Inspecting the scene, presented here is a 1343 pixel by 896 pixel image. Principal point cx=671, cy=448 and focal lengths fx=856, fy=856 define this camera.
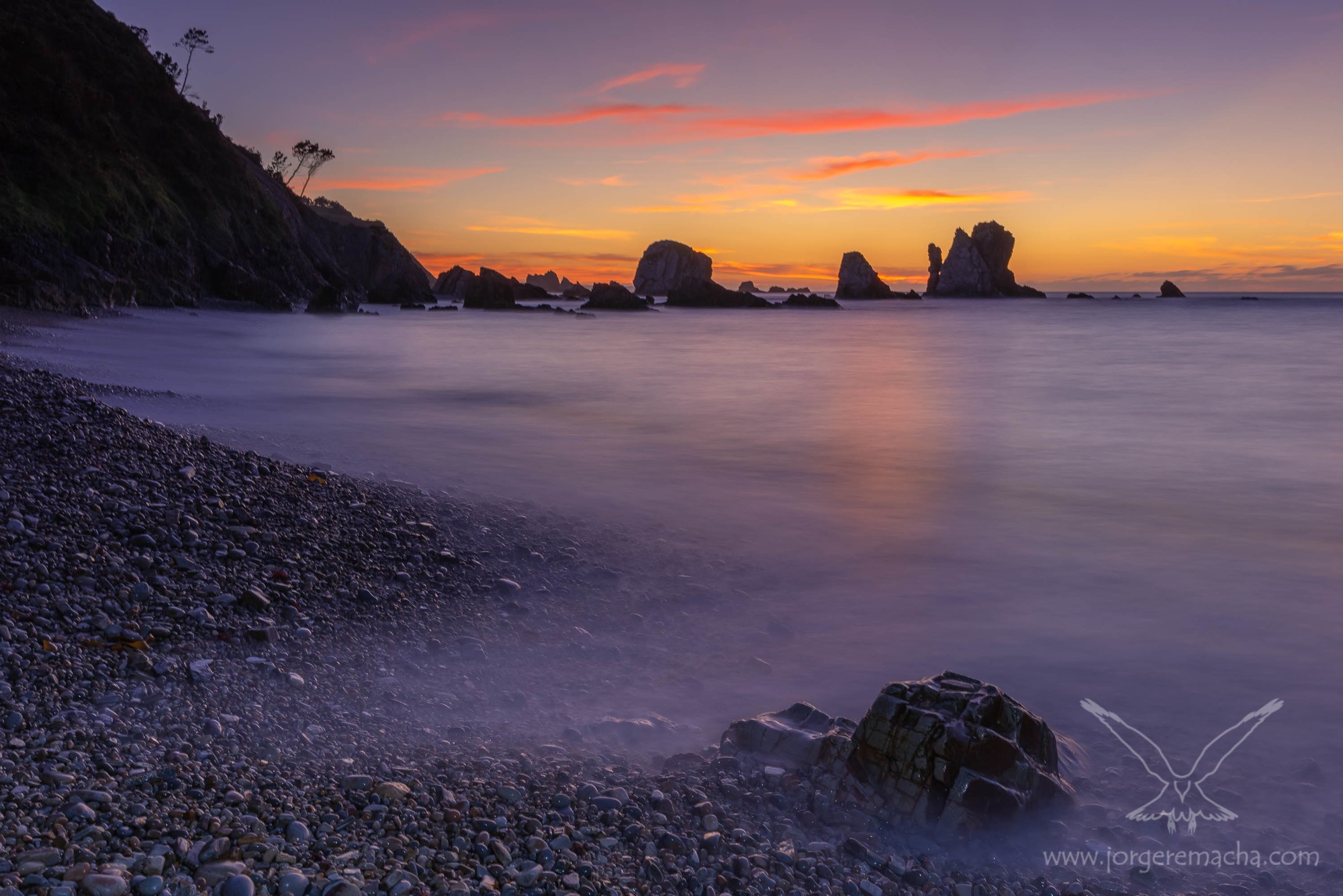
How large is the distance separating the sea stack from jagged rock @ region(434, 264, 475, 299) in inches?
2635

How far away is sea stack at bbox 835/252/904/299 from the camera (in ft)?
464

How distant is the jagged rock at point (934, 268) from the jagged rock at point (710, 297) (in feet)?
185

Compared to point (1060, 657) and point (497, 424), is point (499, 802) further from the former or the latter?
point (497, 424)

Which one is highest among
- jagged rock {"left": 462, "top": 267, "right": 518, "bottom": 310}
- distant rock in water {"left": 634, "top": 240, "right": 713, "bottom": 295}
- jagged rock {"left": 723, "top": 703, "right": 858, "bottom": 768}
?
distant rock in water {"left": 634, "top": 240, "right": 713, "bottom": 295}

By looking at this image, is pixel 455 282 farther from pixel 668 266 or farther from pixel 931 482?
pixel 931 482

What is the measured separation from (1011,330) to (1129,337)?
11.9m

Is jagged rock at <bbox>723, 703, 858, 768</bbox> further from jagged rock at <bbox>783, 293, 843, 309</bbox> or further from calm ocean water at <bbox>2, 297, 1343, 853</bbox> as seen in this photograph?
jagged rock at <bbox>783, 293, 843, 309</bbox>

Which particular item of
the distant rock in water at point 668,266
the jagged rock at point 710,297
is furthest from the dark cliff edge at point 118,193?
the distant rock in water at point 668,266

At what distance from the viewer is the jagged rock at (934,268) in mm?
148875

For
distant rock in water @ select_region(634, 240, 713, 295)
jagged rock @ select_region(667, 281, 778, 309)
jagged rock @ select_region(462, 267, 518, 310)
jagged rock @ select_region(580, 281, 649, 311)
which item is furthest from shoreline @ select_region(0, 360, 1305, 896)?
distant rock in water @ select_region(634, 240, 713, 295)

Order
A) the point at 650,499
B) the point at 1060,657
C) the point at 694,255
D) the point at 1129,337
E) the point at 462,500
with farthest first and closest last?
the point at 694,255 < the point at 1129,337 < the point at 650,499 < the point at 462,500 < the point at 1060,657

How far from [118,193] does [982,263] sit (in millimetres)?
130766

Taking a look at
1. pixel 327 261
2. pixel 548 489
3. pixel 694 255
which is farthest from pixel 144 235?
pixel 694 255

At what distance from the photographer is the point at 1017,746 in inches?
161
